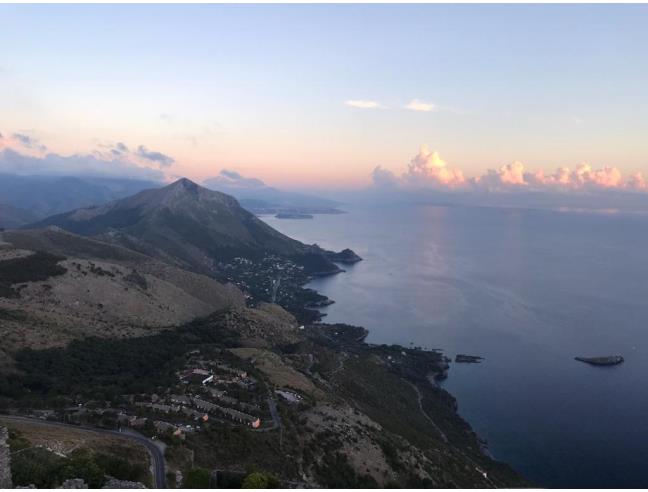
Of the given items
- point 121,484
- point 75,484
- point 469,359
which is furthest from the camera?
point 469,359

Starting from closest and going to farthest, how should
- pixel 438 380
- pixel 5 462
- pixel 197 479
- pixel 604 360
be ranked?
pixel 5 462, pixel 197 479, pixel 438 380, pixel 604 360

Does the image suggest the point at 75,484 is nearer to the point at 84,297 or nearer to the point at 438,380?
the point at 84,297

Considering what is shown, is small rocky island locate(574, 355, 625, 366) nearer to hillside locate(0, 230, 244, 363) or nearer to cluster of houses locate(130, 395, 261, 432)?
hillside locate(0, 230, 244, 363)

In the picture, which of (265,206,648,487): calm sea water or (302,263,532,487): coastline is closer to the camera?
(302,263,532,487): coastline

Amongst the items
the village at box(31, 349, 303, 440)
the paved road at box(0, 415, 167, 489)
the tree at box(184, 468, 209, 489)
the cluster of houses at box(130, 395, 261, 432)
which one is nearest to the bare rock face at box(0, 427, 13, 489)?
the paved road at box(0, 415, 167, 489)

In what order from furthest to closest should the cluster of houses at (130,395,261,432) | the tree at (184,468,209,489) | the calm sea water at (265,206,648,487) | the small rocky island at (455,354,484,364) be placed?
the small rocky island at (455,354,484,364) → the calm sea water at (265,206,648,487) → the cluster of houses at (130,395,261,432) → the tree at (184,468,209,489)

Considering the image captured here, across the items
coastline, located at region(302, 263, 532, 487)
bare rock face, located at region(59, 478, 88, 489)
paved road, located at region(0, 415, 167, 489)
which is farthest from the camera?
coastline, located at region(302, 263, 532, 487)

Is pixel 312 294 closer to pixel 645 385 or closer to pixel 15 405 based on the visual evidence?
pixel 645 385

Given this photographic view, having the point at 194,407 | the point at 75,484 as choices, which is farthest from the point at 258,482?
the point at 194,407
